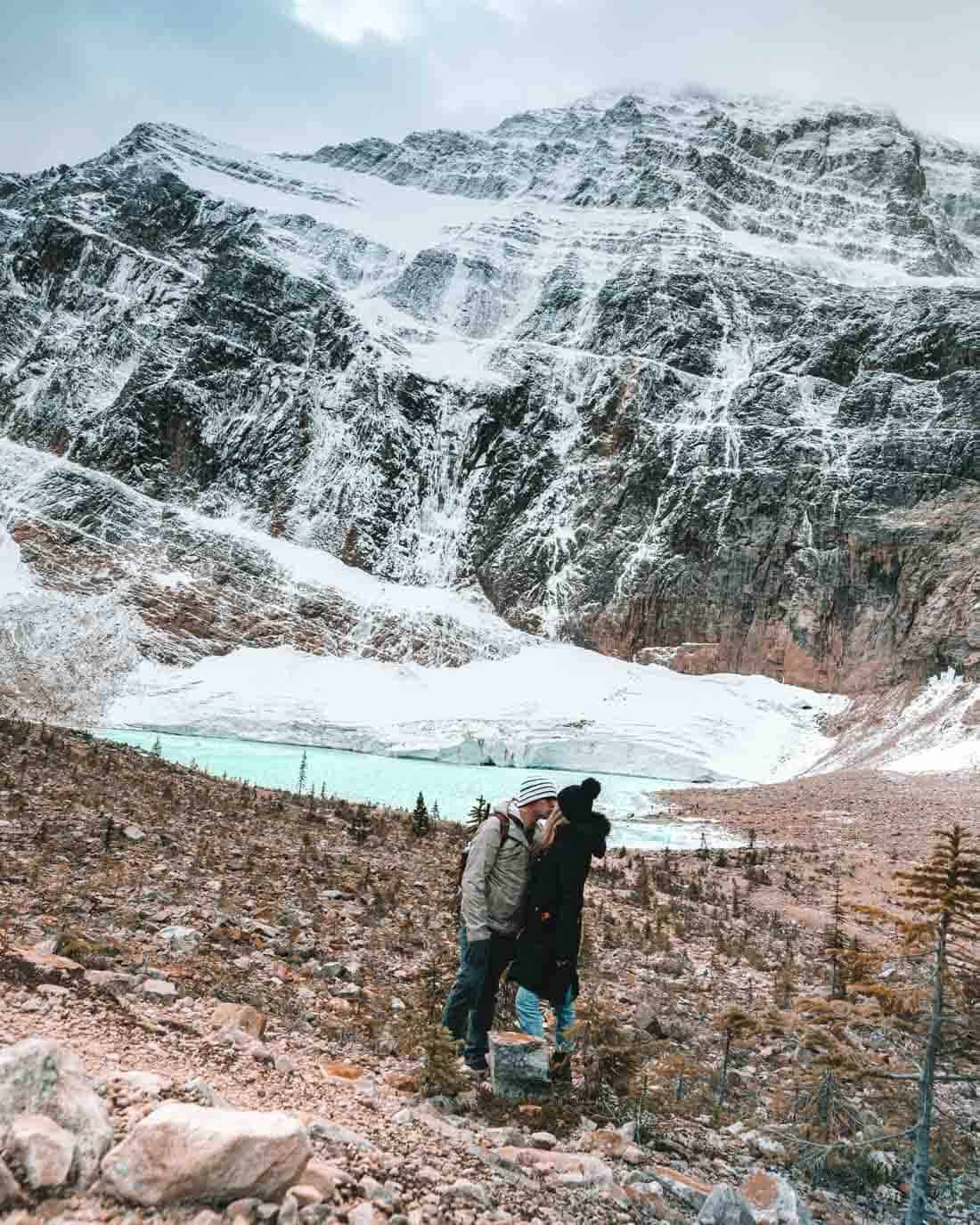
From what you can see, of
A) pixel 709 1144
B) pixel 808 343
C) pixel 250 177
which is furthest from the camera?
pixel 250 177

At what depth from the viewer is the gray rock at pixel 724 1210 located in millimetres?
3279

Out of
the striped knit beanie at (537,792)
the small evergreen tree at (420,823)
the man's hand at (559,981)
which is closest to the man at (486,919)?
the striped knit beanie at (537,792)

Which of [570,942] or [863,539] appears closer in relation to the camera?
[570,942]

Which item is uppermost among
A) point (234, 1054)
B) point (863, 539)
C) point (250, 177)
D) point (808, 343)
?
point (250, 177)

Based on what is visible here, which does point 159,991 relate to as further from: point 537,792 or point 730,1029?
point 730,1029

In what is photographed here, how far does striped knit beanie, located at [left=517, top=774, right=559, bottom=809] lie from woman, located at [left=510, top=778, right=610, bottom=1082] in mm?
137

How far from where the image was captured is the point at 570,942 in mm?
4738

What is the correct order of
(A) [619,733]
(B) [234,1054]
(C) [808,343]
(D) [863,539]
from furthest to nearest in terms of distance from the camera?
(C) [808,343], (D) [863,539], (A) [619,733], (B) [234,1054]

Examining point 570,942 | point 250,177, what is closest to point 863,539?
point 570,942

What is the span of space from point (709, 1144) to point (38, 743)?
13236 millimetres

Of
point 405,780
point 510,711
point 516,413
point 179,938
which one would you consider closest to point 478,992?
point 179,938

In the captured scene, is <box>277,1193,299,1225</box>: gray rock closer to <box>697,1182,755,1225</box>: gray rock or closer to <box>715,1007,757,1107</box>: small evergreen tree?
<box>697,1182,755,1225</box>: gray rock

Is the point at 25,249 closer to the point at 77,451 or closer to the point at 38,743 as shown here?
the point at 77,451

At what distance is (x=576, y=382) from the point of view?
81.9 metres
